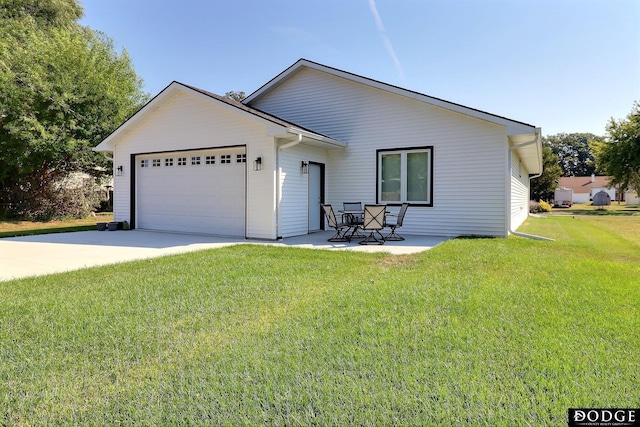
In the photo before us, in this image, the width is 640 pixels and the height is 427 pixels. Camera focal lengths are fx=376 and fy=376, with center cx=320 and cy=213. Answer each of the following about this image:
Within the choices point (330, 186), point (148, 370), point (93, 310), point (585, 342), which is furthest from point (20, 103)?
point (585, 342)

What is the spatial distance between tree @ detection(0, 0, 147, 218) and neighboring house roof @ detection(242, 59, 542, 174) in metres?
8.66

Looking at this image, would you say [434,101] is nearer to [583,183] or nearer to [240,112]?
[240,112]

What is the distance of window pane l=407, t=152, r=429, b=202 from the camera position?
1096cm

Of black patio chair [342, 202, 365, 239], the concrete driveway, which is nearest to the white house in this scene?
black patio chair [342, 202, 365, 239]

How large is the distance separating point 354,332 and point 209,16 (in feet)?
47.3

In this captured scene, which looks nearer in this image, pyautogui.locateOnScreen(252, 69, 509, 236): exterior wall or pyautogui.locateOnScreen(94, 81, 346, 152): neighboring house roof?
pyautogui.locateOnScreen(94, 81, 346, 152): neighboring house roof

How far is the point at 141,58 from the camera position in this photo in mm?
23094

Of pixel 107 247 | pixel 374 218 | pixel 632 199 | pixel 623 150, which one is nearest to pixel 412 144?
pixel 374 218

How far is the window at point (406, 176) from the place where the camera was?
10922 millimetres

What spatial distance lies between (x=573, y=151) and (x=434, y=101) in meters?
78.8

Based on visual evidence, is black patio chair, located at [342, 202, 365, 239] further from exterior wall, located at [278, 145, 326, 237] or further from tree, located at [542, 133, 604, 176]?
tree, located at [542, 133, 604, 176]

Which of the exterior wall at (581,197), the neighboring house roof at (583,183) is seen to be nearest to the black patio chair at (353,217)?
the neighboring house roof at (583,183)

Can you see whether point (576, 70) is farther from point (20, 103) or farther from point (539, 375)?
point (20, 103)

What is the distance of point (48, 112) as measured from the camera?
16125 mm
